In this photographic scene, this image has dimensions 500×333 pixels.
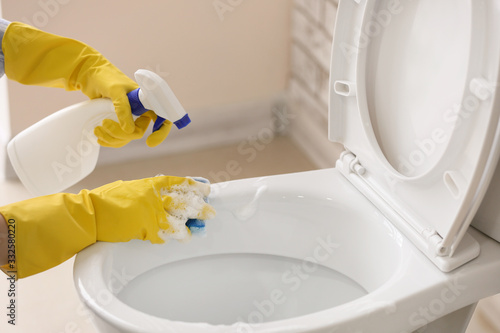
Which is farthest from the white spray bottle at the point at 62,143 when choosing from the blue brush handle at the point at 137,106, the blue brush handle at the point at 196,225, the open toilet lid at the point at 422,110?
the open toilet lid at the point at 422,110

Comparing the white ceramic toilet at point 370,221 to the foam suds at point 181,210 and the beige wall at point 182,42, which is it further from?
the beige wall at point 182,42

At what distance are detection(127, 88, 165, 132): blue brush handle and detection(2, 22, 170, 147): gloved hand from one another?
0.01m

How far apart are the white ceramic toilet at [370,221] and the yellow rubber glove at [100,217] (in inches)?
1.1

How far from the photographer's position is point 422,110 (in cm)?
89

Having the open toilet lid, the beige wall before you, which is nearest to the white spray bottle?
the open toilet lid

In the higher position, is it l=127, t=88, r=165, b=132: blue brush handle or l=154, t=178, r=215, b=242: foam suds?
l=127, t=88, r=165, b=132: blue brush handle

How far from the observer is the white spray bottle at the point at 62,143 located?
0.95 m

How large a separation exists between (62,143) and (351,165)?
0.44 metres

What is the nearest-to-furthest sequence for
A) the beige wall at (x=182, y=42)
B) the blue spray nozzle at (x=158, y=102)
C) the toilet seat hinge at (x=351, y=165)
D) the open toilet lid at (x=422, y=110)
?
the open toilet lid at (x=422, y=110), the blue spray nozzle at (x=158, y=102), the toilet seat hinge at (x=351, y=165), the beige wall at (x=182, y=42)

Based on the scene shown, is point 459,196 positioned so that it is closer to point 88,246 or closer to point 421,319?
point 421,319

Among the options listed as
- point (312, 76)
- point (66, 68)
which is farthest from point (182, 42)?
point (66, 68)

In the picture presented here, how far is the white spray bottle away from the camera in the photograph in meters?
0.95

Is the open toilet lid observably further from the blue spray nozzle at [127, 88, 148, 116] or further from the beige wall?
the beige wall

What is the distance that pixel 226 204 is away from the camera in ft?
3.33
